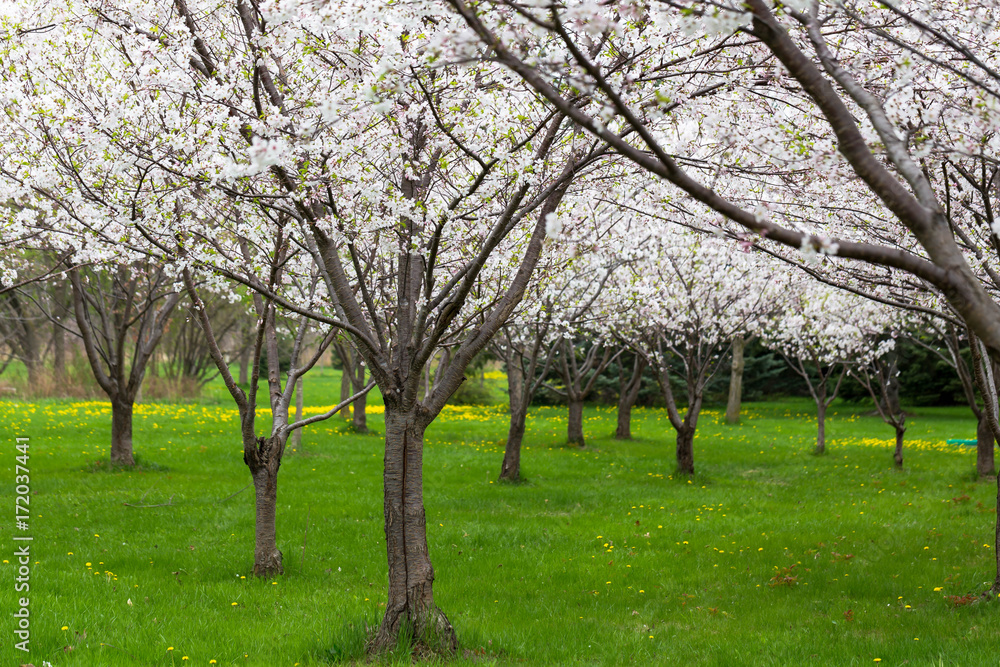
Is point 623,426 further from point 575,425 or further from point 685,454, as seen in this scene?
point 685,454

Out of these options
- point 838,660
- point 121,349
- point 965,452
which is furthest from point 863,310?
point 121,349

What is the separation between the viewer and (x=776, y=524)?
10.5 metres

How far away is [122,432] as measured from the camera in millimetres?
12898

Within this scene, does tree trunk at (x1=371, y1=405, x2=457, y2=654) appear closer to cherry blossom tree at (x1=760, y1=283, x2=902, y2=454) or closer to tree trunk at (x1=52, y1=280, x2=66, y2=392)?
cherry blossom tree at (x1=760, y1=283, x2=902, y2=454)

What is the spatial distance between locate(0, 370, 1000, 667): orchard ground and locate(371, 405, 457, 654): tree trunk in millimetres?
240

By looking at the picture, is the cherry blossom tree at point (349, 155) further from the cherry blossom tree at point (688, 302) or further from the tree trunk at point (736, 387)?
the tree trunk at point (736, 387)

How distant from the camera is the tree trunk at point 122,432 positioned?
12.7 meters

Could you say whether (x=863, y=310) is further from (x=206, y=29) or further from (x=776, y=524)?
(x=206, y=29)

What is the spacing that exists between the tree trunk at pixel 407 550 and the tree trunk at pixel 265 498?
2.34m

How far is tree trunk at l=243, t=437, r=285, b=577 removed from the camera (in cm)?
725

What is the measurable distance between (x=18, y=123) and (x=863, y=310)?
51.1 ft

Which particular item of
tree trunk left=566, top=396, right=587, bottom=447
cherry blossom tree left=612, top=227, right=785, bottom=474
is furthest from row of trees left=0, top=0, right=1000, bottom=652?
tree trunk left=566, top=396, right=587, bottom=447

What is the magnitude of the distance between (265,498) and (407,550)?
261 cm

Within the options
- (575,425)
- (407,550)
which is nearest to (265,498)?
(407,550)
